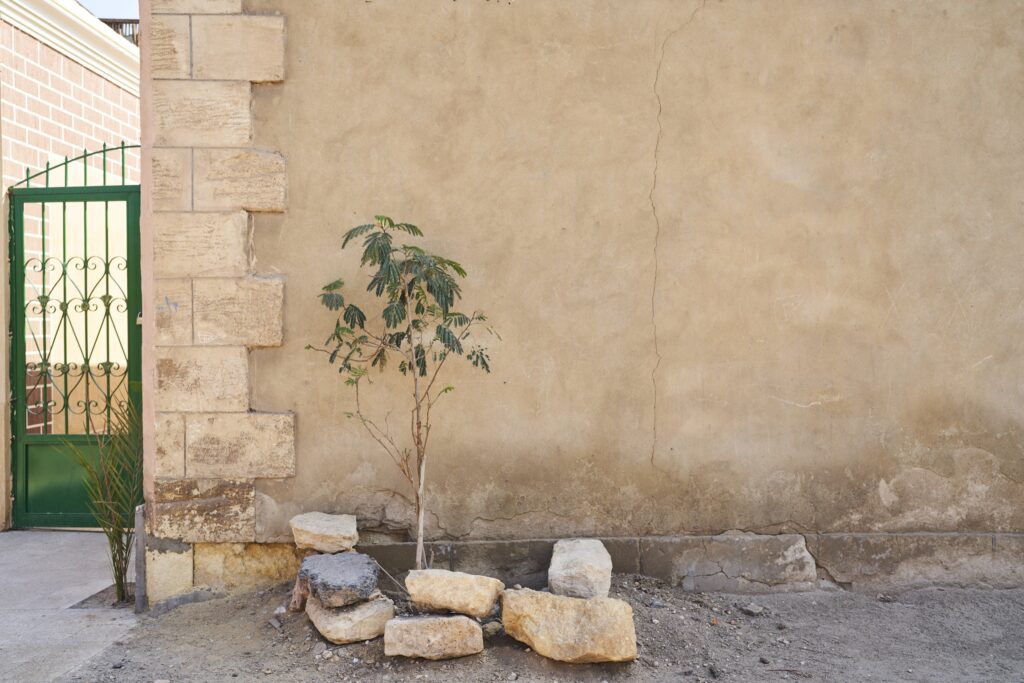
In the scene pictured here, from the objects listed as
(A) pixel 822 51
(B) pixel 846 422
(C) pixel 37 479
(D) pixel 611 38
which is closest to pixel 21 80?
(C) pixel 37 479

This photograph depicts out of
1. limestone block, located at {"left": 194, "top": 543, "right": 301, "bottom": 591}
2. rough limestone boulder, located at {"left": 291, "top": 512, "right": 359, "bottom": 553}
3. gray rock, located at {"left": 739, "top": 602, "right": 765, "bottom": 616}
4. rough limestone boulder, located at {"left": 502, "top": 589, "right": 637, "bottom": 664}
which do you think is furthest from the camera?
limestone block, located at {"left": 194, "top": 543, "right": 301, "bottom": 591}

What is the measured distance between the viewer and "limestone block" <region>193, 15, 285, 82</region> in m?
3.95

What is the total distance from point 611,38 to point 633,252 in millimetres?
1066

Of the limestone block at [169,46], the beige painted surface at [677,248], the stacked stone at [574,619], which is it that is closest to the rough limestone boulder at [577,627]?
the stacked stone at [574,619]

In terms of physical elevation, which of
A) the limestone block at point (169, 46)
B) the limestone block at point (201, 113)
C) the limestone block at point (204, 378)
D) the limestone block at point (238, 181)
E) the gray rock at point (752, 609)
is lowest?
the gray rock at point (752, 609)

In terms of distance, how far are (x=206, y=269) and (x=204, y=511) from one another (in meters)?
1.16

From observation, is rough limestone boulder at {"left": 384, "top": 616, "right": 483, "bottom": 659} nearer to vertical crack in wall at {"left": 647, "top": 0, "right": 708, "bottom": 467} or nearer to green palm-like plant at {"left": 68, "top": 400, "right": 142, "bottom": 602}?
vertical crack in wall at {"left": 647, "top": 0, "right": 708, "bottom": 467}

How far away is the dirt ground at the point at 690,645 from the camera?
330cm

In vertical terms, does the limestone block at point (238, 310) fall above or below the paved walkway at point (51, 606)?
above

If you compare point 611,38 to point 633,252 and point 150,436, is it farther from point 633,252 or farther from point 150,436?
point 150,436

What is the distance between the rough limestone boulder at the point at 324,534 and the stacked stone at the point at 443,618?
0.47 meters

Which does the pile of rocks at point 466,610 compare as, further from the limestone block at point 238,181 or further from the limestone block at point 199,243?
the limestone block at point 238,181

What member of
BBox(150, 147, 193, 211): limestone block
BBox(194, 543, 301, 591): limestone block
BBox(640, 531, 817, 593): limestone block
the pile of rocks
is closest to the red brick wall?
BBox(150, 147, 193, 211): limestone block

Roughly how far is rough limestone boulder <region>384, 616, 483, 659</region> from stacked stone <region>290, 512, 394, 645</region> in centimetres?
14
